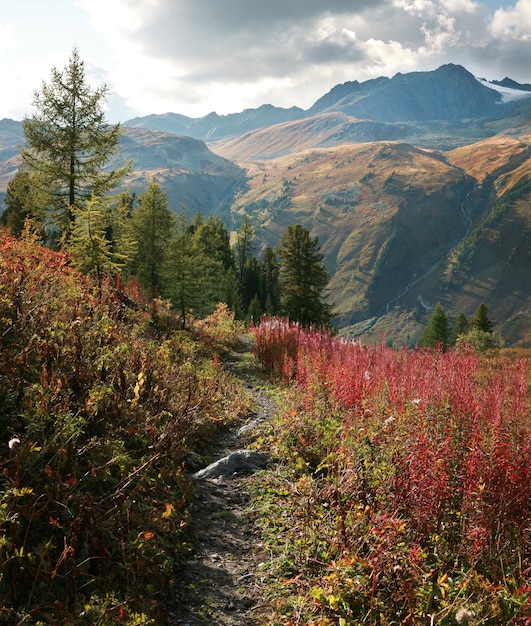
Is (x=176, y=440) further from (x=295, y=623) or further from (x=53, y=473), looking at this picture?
(x=295, y=623)

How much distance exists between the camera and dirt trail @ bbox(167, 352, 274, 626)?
12.4 feet

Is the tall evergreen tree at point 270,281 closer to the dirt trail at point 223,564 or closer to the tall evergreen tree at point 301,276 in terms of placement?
the tall evergreen tree at point 301,276

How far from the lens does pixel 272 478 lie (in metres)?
6.22

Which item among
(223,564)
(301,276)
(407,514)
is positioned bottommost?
(223,564)

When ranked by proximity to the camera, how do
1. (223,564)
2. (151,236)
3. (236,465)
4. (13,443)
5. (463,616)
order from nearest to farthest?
(463,616), (13,443), (223,564), (236,465), (151,236)

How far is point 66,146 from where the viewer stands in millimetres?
18719

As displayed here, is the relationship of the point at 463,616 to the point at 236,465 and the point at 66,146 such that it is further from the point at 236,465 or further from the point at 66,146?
the point at 66,146

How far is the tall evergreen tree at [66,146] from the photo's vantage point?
18641mm

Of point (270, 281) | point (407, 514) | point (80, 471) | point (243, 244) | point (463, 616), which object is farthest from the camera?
point (270, 281)

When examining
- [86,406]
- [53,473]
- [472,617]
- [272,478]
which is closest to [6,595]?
[53,473]

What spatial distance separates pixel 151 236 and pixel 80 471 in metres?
27.2

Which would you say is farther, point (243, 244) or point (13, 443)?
point (243, 244)

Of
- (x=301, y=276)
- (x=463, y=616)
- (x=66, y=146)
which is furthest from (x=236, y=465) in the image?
(x=301, y=276)

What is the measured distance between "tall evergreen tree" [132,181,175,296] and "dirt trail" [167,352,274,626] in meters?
22.9
